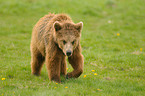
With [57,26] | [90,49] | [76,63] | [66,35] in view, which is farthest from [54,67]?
[90,49]

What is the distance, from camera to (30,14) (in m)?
16.2

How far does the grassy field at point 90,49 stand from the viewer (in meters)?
5.90

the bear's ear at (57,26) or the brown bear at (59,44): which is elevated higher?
the bear's ear at (57,26)

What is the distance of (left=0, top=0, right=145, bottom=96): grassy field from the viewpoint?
590 cm

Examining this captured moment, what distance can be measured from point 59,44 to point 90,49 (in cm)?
456

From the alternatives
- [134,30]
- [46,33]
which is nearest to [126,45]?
[134,30]

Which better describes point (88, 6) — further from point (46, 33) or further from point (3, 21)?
point (46, 33)

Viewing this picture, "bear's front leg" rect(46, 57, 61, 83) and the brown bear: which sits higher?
the brown bear

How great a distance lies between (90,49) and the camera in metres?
10.4

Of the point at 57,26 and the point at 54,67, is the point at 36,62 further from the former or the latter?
the point at 57,26

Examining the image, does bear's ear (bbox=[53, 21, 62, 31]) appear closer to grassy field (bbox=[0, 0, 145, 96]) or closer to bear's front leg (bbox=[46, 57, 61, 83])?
bear's front leg (bbox=[46, 57, 61, 83])

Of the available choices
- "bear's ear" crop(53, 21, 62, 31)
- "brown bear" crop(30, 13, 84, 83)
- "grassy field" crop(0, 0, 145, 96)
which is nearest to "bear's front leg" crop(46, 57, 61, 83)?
"brown bear" crop(30, 13, 84, 83)

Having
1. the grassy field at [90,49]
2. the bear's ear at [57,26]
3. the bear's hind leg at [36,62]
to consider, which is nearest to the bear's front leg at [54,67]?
the grassy field at [90,49]

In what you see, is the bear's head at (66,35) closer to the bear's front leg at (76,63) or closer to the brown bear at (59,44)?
the brown bear at (59,44)
